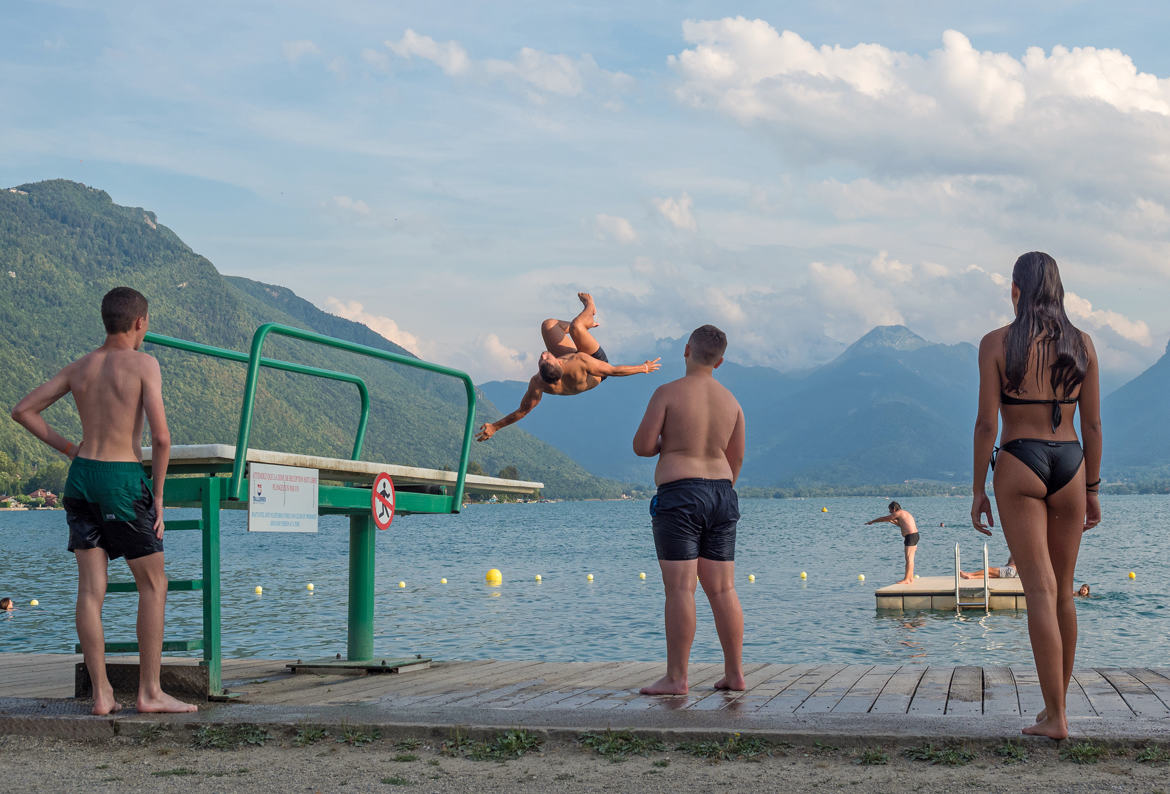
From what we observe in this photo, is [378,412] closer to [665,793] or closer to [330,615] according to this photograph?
[330,615]

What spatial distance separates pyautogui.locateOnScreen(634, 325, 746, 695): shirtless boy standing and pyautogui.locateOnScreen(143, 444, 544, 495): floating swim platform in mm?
2012

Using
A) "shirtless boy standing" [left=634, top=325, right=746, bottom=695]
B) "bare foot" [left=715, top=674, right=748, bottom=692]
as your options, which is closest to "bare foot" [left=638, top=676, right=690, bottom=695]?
"shirtless boy standing" [left=634, top=325, right=746, bottom=695]

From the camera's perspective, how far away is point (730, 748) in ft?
17.1

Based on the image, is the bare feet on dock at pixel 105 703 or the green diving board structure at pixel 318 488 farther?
the green diving board structure at pixel 318 488

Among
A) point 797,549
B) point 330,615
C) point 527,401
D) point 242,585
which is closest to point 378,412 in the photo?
point 797,549

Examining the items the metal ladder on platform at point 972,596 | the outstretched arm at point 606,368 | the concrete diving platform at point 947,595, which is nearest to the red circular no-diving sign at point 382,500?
the outstretched arm at point 606,368

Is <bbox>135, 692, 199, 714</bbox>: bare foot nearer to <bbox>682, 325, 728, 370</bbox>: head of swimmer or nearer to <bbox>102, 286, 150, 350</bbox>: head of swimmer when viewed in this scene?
<bbox>102, 286, 150, 350</bbox>: head of swimmer

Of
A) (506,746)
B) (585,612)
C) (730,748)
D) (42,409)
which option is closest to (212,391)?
(585,612)

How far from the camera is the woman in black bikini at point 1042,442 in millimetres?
5277

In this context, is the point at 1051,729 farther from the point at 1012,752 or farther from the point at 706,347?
the point at 706,347

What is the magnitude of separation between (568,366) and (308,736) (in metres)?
3.38

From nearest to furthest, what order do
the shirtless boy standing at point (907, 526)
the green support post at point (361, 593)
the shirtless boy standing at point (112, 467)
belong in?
the shirtless boy standing at point (112, 467) → the green support post at point (361, 593) → the shirtless boy standing at point (907, 526)

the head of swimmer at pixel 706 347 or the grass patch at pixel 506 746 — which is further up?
the head of swimmer at pixel 706 347

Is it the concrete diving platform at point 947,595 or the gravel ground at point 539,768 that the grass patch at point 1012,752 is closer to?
the gravel ground at point 539,768
